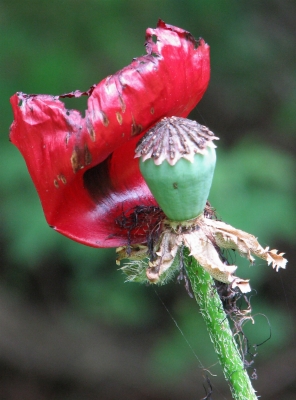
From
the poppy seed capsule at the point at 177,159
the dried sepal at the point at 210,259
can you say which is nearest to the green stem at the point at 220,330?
the dried sepal at the point at 210,259

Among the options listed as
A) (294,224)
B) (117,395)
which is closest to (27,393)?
(117,395)

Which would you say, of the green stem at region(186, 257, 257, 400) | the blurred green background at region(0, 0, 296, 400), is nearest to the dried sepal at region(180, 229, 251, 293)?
the green stem at region(186, 257, 257, 400)

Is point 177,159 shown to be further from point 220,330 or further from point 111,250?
point 111,250

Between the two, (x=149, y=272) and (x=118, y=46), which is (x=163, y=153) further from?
(x=118, y=46)

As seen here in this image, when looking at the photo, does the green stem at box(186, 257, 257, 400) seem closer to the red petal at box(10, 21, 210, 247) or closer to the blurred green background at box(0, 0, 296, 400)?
the red petal at box(10, 21, 210, 247)

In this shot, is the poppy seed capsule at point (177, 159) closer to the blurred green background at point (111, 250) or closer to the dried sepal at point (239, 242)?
the dried sepal at point (239, 242)

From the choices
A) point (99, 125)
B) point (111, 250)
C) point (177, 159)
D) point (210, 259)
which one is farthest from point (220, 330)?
point (111, 250)
